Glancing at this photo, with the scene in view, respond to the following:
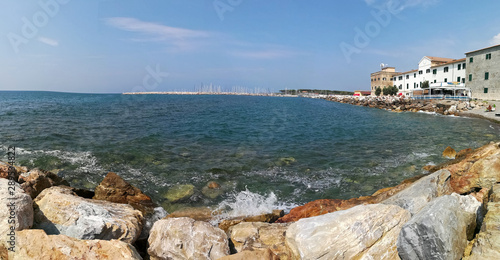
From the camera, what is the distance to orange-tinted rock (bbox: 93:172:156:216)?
8.73m

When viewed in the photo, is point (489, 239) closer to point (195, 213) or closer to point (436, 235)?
point (436, 235)

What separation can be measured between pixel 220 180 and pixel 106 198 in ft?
15.6

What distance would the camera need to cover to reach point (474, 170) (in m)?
8.07

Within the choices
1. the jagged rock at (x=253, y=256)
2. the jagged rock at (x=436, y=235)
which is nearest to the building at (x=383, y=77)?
the jagged rock at (x=436, y=235)

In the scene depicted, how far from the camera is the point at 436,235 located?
4070mm

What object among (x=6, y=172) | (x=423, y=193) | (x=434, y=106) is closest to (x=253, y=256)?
(x=423, y=193)

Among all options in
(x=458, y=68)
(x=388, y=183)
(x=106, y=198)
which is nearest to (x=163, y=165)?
(x=106, y=198)

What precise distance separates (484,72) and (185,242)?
205 ft

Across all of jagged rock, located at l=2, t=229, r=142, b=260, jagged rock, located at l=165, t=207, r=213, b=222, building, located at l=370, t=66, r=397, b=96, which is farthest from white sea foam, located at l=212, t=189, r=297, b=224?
building, located at l=370, t=66, r=397, b=96

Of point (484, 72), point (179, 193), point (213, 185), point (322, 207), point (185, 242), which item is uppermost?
point (484, 72)

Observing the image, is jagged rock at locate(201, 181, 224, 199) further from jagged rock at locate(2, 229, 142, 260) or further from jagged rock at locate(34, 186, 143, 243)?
jagged rock at locate(2, 229, 142, 260)

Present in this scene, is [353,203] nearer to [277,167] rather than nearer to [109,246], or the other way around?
[277,167]

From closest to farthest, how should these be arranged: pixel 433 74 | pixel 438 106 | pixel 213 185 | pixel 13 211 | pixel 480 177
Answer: pixel 13 211 → pixel 480 177 → pixel 213 185 → pixel 438 106 → pixel 433 74

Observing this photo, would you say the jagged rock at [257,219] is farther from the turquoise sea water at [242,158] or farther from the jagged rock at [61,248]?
the jagged rock at [61,248]
